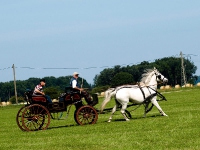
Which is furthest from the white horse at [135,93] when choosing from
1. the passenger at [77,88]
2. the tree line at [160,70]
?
the tree line at [160,70]

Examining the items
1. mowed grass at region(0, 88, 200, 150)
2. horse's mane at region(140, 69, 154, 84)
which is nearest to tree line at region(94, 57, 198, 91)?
horse's mane at region(140, 69, 154, 84)

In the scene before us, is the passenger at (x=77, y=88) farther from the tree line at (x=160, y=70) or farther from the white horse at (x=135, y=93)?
the tree line at (x=160, y=70)

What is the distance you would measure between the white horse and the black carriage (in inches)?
29.7

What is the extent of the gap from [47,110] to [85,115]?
1491 mm

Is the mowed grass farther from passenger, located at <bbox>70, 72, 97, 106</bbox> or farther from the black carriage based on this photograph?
passenger, located at <bbox>70, 72, 97, 106</bbox>

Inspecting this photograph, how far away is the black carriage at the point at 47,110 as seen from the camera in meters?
20.2

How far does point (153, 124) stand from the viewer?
61.0 ft

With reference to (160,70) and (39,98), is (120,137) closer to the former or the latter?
(39,98)

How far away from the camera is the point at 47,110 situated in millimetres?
20203

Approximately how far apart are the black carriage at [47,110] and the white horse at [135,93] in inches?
29.7

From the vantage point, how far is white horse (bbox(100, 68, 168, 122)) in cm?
2162

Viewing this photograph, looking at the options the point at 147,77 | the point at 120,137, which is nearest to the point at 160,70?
the point at 147,77


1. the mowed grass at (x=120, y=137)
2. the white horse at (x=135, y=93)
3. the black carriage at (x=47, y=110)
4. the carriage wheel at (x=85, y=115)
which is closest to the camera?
the mowed grass at (x=120, y=137)

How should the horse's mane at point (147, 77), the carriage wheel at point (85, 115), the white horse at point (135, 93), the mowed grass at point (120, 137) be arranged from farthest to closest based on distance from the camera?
1. the horse's mane at point (147, 77)
2. the white horse at point (135, 93)
3. the carriage wheel at point (85, 115)
4. the mowed grass at point (120, 137)
